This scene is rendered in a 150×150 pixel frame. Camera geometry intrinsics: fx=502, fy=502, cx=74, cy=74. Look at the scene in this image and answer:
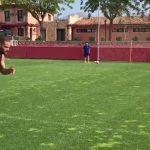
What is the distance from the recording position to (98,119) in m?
11.9

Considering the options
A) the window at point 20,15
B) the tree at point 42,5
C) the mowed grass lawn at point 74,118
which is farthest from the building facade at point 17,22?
the mowed grass lawn at point 74,118

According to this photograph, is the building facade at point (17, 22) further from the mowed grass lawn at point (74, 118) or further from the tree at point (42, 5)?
the mowed grass lawn at point (74, 118)

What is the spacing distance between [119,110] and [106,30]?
3080 inches

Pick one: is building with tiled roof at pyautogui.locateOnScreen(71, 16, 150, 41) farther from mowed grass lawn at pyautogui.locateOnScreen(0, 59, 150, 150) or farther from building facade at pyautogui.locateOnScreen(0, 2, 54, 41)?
mowed grass lawn at pyautogui.locateOnScreen(0, 59, 150, 150)

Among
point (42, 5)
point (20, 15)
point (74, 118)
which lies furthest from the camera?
point (20, 15)

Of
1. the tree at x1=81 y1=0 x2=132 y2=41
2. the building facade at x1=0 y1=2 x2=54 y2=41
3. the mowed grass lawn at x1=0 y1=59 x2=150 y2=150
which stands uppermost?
the tree at x1=81 y1=0 x2=132 y2=41

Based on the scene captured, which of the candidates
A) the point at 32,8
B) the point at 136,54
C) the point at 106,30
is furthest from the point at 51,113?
the point at 106,30

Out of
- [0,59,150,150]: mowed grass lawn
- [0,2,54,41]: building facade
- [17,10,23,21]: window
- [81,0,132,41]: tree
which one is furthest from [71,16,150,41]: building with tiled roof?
[0,59,150,150]: mowed grass lawn

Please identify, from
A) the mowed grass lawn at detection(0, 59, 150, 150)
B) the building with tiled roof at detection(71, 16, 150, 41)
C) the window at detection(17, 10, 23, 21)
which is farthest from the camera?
the building with tiled roof at detection(71, 16, 150, 41)

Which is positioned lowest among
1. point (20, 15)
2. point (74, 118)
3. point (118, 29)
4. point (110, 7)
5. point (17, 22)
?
point (74, 118)

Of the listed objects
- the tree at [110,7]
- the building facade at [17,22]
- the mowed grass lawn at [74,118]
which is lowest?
the mowed grass lawn at [74,118]

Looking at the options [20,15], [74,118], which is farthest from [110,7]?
[74,118]

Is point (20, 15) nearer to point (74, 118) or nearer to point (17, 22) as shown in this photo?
point (17, 22)

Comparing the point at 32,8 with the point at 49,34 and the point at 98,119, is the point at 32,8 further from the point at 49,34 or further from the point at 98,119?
the point at 98,119
